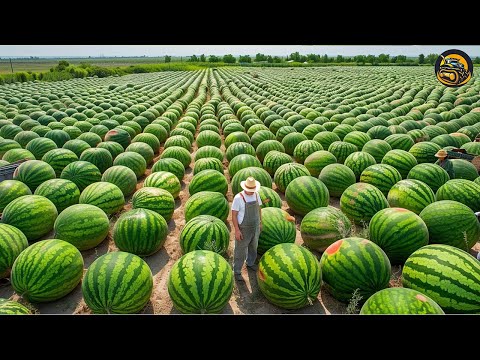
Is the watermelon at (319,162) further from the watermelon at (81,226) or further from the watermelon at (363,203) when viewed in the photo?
the watermelon at (81,226)

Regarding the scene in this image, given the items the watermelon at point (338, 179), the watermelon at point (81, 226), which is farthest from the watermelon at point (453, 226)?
the watermelon at point (81, 226)

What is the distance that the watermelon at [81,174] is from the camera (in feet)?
27.1

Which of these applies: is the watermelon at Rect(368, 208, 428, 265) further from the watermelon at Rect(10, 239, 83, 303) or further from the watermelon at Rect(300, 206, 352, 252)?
the watermelon at Rect(10, 239, 83, 303)

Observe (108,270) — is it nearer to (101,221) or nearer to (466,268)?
(101,221)

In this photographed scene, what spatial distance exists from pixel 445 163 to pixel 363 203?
316 cm

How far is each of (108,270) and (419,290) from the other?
4065 millimetres

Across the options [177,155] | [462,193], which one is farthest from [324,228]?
[177,155]

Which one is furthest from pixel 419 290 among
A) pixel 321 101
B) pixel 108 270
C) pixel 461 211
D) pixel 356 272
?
pixel 321 101

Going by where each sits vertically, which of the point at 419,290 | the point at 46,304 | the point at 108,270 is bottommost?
the point at 46,304

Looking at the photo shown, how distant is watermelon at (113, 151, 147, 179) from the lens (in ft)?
31.5

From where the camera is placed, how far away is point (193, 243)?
5598 millimetres

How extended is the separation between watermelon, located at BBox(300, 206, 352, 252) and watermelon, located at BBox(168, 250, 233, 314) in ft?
6.50

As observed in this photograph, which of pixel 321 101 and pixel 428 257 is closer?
pixel 428 257

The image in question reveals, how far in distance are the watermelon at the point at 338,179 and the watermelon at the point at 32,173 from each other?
668 centimetres
